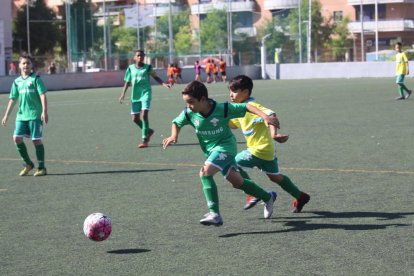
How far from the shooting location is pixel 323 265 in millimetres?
6977

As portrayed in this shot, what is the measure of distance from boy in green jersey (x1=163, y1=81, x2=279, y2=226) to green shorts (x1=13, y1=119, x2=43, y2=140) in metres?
5.17

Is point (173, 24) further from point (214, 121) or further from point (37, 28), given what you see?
point (214, 121)

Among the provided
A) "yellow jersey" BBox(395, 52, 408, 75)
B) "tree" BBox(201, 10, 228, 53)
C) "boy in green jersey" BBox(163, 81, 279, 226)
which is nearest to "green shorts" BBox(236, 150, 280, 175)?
"boy in green jersey" BBox(163, 81, 279, 226)

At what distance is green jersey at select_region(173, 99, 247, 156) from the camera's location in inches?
337

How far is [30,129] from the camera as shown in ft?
44.8

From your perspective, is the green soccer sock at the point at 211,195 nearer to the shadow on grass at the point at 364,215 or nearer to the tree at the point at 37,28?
the shadow on grass at the point at 364,215

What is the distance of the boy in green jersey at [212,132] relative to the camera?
846 centimetres

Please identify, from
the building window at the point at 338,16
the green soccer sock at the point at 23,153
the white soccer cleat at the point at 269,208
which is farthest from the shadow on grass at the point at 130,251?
the building window at the point at 338,16

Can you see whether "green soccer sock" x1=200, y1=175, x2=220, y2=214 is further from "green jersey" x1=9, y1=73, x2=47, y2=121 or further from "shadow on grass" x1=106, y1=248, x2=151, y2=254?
"green jersey" x1=9, y1=73, x2=47, y2=121

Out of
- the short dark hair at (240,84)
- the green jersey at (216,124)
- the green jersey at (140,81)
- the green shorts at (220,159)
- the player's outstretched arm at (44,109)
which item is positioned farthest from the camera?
the green jersey at (140,81)

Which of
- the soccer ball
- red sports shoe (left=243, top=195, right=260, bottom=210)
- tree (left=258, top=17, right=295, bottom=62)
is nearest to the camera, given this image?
the soccer ball

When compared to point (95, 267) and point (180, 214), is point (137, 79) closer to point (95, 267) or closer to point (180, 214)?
point (180, 214)

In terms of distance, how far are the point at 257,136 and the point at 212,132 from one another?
801mm

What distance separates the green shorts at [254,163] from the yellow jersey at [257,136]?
4 cm
